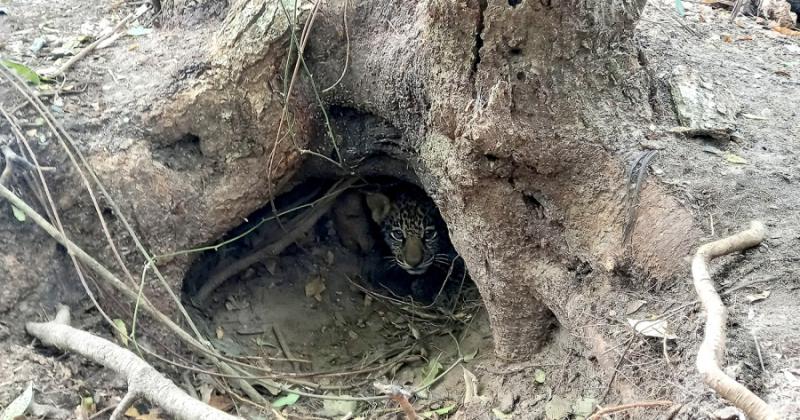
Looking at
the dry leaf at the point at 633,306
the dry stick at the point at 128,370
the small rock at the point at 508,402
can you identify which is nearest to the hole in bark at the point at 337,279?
the small rock at the point at 508,402

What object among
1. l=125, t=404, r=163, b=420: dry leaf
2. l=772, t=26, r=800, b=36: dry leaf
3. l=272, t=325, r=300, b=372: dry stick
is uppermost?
l=772, t=26, r=800, b=36: dry leaf

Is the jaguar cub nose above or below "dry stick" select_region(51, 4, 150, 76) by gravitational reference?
below

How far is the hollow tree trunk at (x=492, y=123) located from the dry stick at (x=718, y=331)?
0.63 ft

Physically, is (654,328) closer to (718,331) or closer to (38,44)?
(718,331)

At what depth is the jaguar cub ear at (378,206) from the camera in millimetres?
6020

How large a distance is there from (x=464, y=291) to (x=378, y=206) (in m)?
1.07

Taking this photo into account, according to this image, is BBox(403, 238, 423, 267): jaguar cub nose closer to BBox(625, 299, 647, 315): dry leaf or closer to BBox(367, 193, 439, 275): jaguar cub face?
BBox(367, 193, 439, 275): jaguar cub face

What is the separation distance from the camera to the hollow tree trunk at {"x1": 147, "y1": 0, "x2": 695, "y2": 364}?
3107mm

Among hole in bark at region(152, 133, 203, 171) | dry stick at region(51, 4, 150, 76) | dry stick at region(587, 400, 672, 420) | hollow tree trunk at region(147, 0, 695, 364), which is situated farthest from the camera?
dry stick at region(51, 4, 150, 76)

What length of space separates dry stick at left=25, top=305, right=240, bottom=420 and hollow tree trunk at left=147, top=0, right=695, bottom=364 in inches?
45.3

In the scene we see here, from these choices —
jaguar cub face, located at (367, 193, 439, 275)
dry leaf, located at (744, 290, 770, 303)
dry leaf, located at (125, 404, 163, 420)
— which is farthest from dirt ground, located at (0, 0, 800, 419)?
jaguar cub face, located at (367, 193, 439, 275)

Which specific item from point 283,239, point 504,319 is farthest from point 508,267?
point 283,239

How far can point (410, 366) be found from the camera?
4.89 m

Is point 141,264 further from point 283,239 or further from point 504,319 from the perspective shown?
point 504,319
